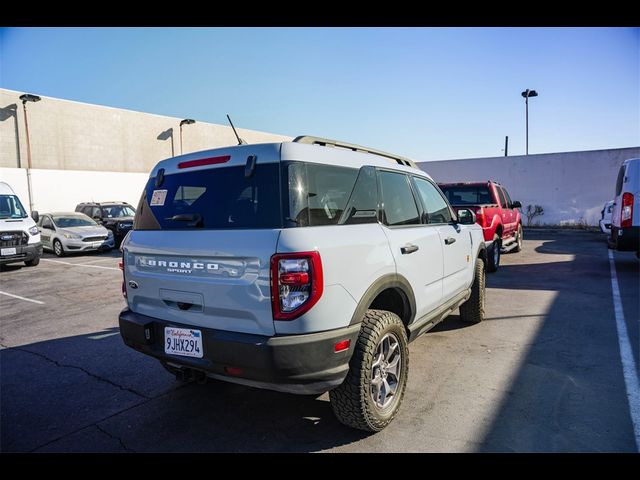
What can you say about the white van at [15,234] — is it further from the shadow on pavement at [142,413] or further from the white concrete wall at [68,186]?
the shadow on pavement at [142,413]

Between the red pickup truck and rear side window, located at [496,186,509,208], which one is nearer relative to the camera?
the red pickup truck

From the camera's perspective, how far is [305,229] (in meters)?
2.53

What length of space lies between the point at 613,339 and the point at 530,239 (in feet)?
41.3

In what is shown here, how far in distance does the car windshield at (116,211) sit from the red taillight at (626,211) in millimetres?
16234

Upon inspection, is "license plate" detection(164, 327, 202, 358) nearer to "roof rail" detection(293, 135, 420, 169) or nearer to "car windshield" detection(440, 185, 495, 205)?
"roof rail" detection(293, 135, 420, 169)

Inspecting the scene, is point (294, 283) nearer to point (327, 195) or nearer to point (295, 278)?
point (295, 278)

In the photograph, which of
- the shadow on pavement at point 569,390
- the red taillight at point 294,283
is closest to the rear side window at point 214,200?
the red taillight at point 294,283

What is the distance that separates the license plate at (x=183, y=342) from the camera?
272cm

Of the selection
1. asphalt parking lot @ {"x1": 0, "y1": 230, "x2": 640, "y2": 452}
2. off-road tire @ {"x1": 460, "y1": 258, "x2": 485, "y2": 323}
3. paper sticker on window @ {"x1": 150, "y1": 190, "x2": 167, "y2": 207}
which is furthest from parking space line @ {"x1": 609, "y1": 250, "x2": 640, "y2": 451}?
paper sticker on window @ {"x1": 150, "y1": 190, "x2": 167, "y2": 207}

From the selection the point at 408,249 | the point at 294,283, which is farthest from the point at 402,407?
the point at 294,283

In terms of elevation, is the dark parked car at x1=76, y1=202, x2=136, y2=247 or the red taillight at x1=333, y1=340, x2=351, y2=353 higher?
the dark parked car at x1=76, y1=202, x2=136, y2=247

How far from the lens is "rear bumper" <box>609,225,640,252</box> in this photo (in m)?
7.70
